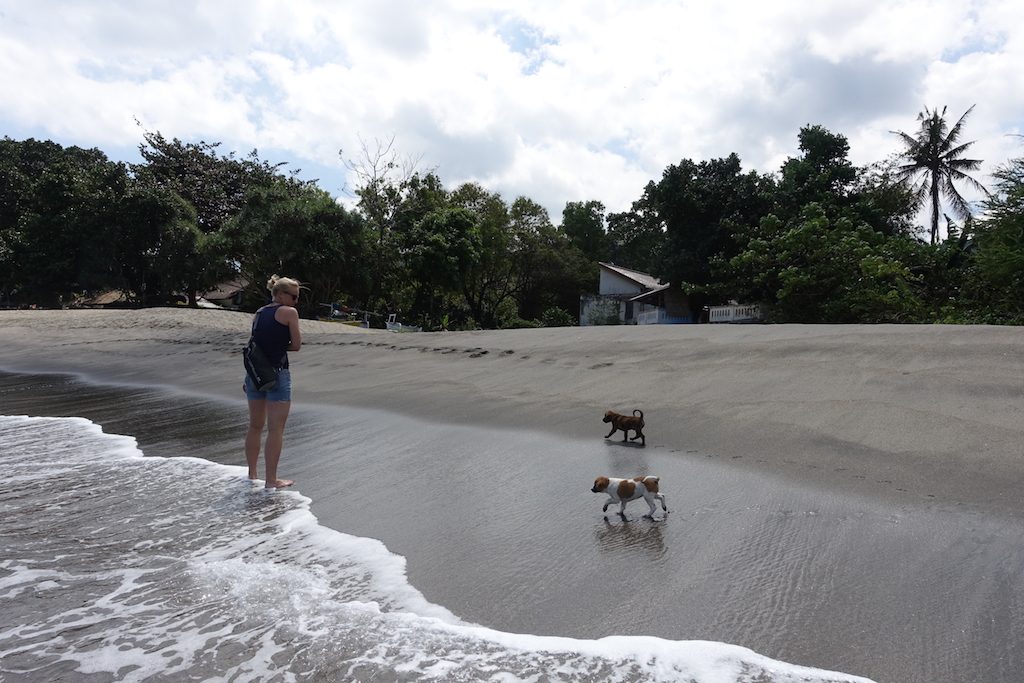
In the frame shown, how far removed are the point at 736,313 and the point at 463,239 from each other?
12.1m

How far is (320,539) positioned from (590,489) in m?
1.83

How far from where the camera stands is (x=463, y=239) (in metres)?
27.7

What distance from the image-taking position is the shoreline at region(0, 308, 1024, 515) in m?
4.48

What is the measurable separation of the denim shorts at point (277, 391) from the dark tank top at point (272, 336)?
0.11 m

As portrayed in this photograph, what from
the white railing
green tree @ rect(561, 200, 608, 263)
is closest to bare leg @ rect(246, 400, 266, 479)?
the white railing

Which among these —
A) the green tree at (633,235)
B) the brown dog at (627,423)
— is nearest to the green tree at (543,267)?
the green tree at (633,235)

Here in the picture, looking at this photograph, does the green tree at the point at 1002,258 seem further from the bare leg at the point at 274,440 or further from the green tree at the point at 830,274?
the bare leg at the point at 274,440

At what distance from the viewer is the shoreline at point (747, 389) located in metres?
4.48

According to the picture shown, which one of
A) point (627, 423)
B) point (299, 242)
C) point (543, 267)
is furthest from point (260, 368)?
point (543, 267)

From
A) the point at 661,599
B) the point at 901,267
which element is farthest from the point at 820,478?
the point at 901,267

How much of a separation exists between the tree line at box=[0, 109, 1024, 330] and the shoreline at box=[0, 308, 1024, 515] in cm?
1026

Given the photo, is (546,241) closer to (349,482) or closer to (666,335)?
(666,335)

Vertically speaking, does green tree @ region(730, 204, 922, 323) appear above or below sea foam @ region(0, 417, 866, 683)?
above

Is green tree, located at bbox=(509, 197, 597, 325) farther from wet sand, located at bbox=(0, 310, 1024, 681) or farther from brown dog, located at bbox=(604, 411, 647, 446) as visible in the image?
brown dog, located at bbox=(604, 411, 647, 446)
